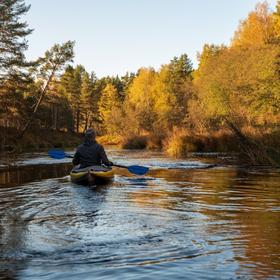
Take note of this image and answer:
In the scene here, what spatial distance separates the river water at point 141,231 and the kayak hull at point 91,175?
0.36 metres

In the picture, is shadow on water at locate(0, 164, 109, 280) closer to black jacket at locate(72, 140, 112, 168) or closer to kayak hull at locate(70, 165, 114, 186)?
kayak hull at locate(70, 165, 114, 186)

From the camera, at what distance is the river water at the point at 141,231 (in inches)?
188

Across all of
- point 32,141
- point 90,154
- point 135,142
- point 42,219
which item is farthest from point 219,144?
point 42,219

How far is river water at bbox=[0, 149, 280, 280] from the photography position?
4.78 m

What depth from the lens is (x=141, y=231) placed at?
21.6ft

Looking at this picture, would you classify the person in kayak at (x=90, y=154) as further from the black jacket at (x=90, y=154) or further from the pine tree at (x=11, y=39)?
the pine tree at (x=11, y=39)

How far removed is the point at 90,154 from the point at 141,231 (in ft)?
20.0

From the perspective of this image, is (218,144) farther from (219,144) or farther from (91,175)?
(91,175)

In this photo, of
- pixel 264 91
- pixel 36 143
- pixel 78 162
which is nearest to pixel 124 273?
pixel 78 162

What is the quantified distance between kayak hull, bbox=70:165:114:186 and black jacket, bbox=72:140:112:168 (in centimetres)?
21

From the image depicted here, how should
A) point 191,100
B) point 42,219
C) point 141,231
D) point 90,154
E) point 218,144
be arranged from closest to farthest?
point 141,231
point 42,219
point 90,154
point 218,144
point 191,100

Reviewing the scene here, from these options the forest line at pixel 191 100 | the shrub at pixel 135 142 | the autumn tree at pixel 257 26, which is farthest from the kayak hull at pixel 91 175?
the autumn tree at pixel 257 26

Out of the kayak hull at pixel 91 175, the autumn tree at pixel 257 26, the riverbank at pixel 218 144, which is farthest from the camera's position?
the autumn tree at pixel 257 26

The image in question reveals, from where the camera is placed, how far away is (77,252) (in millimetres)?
5453
